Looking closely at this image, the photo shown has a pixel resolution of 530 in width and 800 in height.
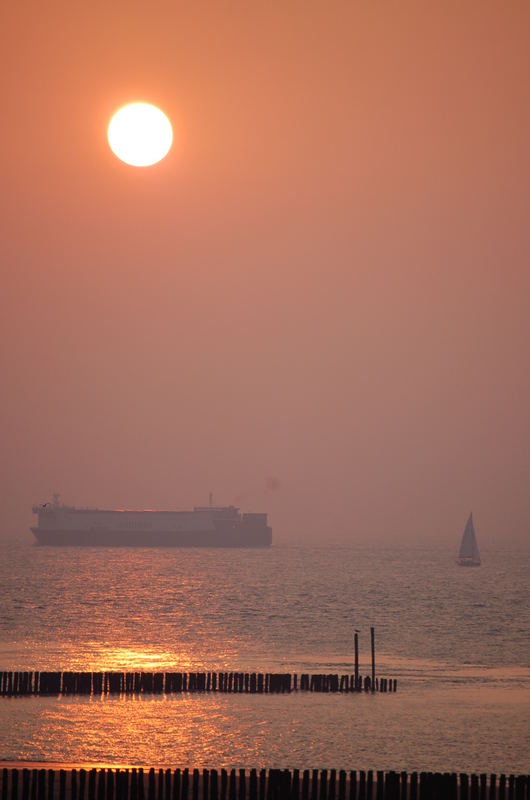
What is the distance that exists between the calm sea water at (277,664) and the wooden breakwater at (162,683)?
1.14m

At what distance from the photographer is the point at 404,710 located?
4225 centimetres

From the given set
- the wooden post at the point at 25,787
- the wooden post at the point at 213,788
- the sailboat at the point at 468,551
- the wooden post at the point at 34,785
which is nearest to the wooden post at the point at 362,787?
the wooden post at the point at 213,788

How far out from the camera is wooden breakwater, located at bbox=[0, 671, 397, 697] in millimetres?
43062

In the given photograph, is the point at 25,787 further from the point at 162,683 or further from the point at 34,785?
the point at 162,683

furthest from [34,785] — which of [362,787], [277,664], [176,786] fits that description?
[277,664]

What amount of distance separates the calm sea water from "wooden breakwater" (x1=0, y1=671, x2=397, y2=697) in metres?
1.14

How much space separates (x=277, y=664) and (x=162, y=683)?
51.0 ft

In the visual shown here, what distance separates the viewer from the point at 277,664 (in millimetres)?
58750

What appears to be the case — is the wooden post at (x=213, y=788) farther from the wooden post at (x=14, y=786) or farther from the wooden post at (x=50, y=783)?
the wooden post at (x=14, y=786)

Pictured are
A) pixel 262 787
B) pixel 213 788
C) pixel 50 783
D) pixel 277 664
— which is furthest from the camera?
pixel 277 664

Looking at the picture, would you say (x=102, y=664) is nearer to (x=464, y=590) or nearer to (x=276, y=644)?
(x=276, y=644)

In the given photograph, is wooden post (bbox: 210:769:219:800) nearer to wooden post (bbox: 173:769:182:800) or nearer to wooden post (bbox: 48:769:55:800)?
wooden post (bbox: 173:769:182:800)

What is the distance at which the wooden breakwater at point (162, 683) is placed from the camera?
43.1 m

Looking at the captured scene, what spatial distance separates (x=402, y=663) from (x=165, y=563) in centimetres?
13905
